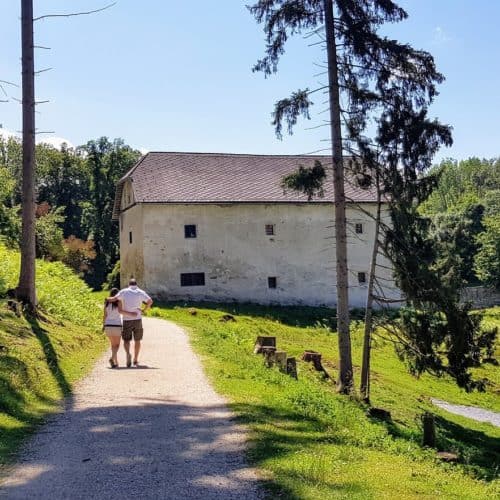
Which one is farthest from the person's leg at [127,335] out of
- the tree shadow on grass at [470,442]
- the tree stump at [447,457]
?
the tree stump at [447,457]

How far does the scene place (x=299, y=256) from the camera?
34094mm

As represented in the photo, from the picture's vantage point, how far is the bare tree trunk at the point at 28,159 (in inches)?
561

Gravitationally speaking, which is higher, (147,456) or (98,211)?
(98,211)

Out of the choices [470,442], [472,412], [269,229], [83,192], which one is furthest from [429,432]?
[83,192]

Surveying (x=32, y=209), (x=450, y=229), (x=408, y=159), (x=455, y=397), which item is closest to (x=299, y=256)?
(x=455, y=397)

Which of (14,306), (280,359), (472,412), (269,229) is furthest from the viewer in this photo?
(269,229)

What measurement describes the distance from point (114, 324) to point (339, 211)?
5.96 metres

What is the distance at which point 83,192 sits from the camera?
66.7m

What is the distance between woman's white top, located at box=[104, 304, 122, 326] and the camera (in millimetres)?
12430

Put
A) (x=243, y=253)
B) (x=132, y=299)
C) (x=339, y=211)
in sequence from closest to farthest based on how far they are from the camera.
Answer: (x=132, y=299) → (x=339, y=211) → (x=243, y=253)

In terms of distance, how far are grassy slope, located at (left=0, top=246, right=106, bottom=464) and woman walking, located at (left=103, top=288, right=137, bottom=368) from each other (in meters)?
0.58

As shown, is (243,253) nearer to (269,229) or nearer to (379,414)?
(269,229)

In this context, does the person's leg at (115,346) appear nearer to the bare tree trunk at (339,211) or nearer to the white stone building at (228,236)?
the bare tree trunk at (339,211)

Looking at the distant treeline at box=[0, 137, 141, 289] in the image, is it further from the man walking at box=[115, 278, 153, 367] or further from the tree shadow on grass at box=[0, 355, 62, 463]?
the tree shadow on grass at box=[0, 355, 62, 463]
